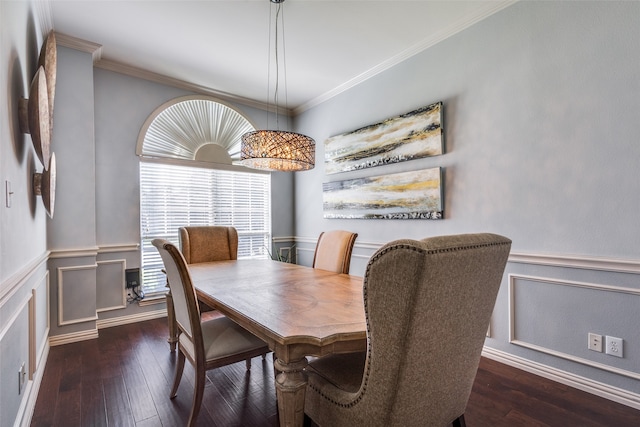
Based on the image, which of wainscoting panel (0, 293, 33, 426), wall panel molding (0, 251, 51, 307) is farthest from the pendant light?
wainscoting panel (0, 293, 33, 426)

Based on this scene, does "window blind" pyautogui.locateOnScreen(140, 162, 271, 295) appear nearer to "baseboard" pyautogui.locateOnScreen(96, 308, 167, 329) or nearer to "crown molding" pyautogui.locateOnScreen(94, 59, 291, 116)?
"baseboard" pyautogui.locateOnScreen(96, 308, 167, 329)

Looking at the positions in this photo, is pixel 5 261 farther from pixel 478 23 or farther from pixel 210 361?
pixel 478 23

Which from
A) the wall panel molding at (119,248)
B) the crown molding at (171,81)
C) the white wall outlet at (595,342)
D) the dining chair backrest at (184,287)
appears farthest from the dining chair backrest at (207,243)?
the white wall outlet at (595,342)

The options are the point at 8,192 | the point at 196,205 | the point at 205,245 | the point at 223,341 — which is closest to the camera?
the point at 8,192

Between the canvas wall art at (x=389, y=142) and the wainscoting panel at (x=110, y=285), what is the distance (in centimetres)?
258

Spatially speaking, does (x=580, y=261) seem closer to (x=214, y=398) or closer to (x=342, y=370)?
(x=342, y=370)

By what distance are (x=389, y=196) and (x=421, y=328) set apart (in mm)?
2317

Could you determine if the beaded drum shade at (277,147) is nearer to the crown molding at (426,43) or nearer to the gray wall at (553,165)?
the gray wall at (553,165)

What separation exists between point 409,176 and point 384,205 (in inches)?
16.0

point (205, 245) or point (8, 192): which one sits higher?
point (8, 192)

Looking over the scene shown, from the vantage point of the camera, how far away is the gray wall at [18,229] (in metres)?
1.29

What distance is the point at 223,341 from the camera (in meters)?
1.62

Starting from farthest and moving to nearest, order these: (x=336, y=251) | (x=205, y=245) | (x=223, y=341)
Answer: (x=205, y=245) < (x=336, y=251) < (x=223, y=341)

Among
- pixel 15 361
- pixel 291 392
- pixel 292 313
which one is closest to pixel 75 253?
pixel 15 361
